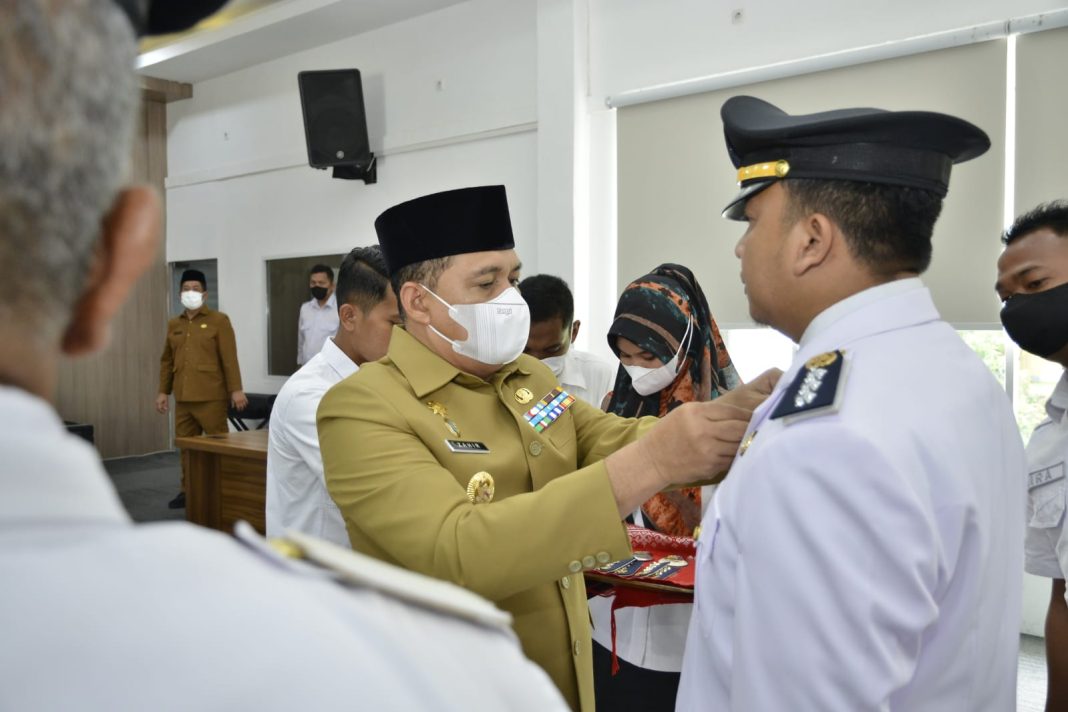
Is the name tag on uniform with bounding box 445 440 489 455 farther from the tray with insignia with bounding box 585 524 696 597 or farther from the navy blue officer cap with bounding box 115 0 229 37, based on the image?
the navy blue officer cap with bounding box 115 0 229 37

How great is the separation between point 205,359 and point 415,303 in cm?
571

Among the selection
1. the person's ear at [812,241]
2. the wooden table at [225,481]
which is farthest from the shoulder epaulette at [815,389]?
the wooden table at [225,481]

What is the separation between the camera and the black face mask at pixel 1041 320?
1949 mm

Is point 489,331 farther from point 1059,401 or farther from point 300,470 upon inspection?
point 1059,401

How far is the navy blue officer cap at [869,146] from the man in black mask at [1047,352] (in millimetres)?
1010

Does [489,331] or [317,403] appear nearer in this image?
[489,331]

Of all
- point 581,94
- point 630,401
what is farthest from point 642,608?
point 581,94

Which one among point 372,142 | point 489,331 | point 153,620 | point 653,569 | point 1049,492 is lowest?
point 653,569

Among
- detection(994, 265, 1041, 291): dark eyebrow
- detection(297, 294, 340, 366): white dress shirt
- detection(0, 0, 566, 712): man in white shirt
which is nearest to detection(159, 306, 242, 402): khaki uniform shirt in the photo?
detection(297, 294, 340, 366): white dress shirt

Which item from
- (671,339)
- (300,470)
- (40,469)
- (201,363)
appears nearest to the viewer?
(40,469)

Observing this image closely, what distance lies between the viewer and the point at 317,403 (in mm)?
2297

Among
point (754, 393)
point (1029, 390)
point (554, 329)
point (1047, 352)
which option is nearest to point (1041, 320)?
point (1047, 352)

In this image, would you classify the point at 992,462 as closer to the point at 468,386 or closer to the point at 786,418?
the point at 786,418

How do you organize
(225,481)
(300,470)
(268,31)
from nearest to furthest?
(300,470)
(225,481)
(268,31)
